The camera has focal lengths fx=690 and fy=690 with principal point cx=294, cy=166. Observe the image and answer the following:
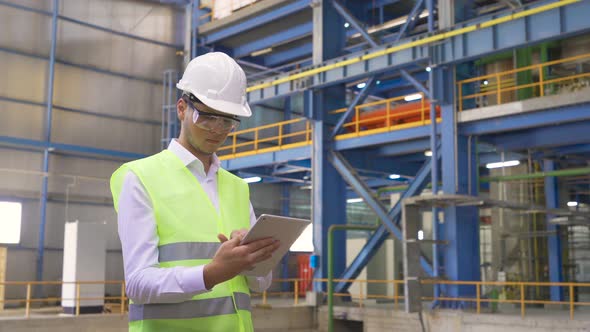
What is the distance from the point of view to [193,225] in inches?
106

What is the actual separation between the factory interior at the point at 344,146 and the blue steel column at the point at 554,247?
78mm

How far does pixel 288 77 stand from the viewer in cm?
2338

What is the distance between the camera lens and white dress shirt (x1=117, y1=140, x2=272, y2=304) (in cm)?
246

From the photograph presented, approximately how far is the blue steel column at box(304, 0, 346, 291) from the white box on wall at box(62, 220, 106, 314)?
687cm

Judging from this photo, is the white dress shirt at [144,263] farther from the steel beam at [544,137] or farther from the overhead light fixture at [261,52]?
the overhead light fixture at [261,52]

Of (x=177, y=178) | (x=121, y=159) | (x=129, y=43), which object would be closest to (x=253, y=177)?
(x=121, y=159)

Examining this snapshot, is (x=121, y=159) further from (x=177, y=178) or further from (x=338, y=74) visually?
(x=177, y=178)

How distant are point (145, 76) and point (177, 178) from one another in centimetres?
3017

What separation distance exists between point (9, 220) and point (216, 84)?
80.7 feet

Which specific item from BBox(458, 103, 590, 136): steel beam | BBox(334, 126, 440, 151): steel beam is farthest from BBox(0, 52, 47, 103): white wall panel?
BBox(458, 103, 590, 136): steel beam

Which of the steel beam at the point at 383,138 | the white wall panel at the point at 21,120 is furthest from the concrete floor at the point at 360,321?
the white wall panel at the point at 21,120

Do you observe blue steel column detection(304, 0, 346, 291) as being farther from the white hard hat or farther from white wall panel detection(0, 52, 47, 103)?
the white hard hat

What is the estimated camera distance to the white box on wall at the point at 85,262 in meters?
20.3

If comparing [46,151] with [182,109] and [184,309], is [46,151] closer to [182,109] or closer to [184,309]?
[182,109]
